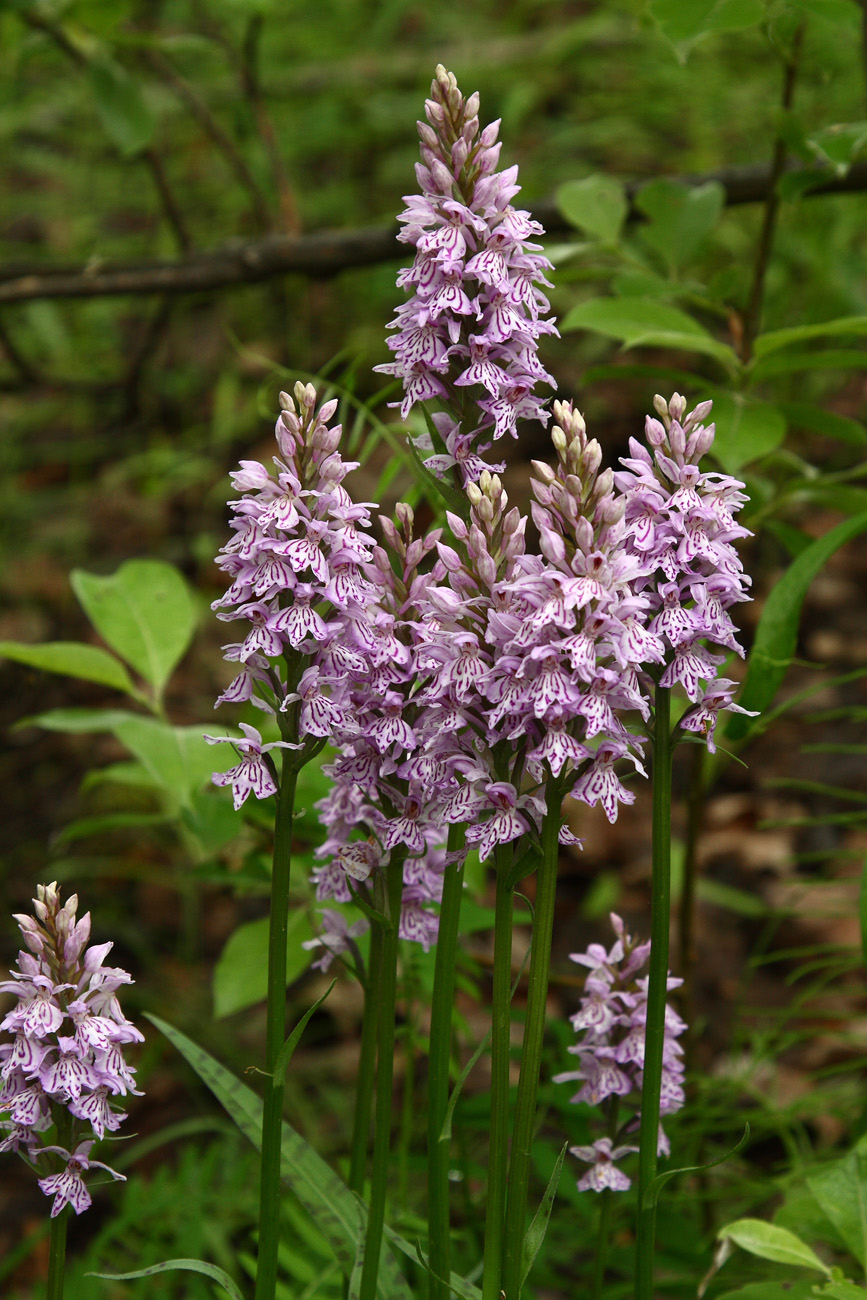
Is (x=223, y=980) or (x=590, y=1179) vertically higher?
(x=223, y=980)

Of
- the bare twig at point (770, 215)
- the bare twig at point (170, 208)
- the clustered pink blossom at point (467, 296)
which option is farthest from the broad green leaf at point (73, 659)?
the bare twig at point (170, 208)

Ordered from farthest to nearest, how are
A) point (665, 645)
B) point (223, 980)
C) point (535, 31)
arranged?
1. point (535, 31)
2. point (223, 980)
3. point (665, 645)

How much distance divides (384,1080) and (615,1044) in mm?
550

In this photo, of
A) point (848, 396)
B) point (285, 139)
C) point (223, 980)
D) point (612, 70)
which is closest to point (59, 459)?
point (285, 139)

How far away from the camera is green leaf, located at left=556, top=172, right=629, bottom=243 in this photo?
3217 mm

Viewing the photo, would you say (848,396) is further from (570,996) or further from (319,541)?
(319,541)

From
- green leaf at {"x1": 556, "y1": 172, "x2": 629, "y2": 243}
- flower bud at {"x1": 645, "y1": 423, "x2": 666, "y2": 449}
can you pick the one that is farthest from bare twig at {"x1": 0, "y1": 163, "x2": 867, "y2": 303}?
flower bud at {"x1": 645, "y1": 423, "x2": 666, "y2": 449}

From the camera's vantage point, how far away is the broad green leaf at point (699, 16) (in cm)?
272

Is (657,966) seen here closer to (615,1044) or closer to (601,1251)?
(615,1044)

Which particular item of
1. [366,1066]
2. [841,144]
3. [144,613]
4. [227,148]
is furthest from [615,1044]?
[227,148]

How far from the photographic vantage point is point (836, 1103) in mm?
4012

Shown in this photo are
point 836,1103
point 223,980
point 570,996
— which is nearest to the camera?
point 223,980

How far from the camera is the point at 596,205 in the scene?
3.22 meters

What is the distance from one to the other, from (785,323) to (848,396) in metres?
1.50
